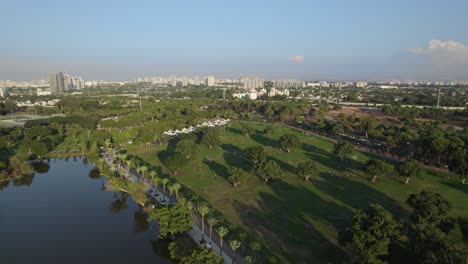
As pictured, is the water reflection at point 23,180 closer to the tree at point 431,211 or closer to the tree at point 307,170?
the tree at point 307,170

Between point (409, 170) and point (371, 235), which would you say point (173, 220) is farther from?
point (409, 170)

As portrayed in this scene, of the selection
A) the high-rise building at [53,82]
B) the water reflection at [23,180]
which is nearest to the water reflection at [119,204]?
the water reflection at [23,180]

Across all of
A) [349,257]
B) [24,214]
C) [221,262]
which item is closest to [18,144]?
[24,214]

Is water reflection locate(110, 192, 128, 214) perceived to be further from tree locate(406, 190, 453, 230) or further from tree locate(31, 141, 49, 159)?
tree locate(406, 190, 453, 230)

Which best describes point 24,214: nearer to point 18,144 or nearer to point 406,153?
point 18,144

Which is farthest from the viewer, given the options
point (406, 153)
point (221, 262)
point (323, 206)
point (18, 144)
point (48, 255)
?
point (18, 144)

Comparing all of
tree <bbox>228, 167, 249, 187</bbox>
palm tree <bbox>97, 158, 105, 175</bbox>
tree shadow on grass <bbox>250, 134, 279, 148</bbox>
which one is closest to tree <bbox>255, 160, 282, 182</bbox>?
tree <bbox>228, 167, 249, 187</bbox>
